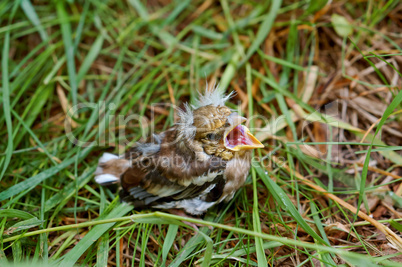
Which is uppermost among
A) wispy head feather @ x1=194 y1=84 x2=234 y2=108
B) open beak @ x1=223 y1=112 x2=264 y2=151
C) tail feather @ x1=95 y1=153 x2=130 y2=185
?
wispy head feather @ x1=194 y1=84 x2=234 y2=108

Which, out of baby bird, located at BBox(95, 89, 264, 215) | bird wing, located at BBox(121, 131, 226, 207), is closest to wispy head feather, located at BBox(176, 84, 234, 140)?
baby bird, located at BBox(95, 89, 264, 215)

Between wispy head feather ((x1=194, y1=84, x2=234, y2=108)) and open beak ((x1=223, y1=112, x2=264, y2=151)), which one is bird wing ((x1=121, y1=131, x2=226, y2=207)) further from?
wispy head feather ((x1=194, y1=84, x2=234, y2=108))

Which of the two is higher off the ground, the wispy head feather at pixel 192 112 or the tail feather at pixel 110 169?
the wispy head feather at pixel 192 112

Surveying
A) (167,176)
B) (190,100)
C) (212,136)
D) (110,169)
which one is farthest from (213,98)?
(110,169)

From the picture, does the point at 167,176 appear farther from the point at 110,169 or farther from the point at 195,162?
the point at 110,169

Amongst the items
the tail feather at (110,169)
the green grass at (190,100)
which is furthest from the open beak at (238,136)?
the tail feather at (110,169)

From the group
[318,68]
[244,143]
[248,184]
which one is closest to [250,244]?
[248,184]

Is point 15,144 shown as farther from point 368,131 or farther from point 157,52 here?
point 368,131

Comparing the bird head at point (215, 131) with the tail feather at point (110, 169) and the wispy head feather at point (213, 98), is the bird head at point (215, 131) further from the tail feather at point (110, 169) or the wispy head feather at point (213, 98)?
the tail feather at point (110, 169)
